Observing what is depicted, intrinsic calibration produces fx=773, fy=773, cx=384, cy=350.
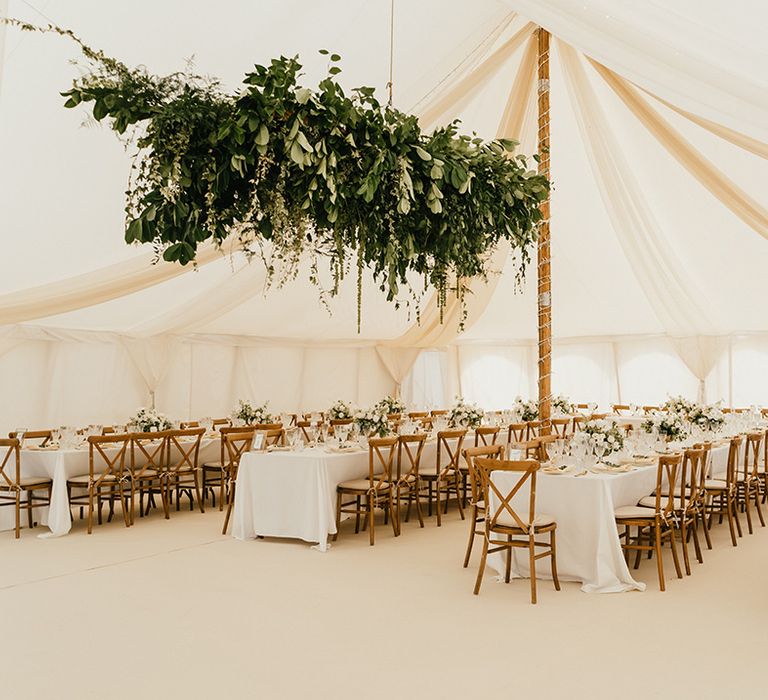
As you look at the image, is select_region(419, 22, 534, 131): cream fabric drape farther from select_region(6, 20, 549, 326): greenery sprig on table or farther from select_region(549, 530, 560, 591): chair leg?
select_region(6, 20, 549, 326): greenery sprig on table

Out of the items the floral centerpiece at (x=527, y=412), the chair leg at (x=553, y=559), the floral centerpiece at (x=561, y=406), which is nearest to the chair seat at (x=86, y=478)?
the chair leg at (x=553, y=559)

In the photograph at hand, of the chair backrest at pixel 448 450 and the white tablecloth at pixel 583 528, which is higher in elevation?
the chair backrest at pixel 448 450

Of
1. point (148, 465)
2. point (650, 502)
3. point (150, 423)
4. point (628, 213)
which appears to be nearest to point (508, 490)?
point (650, 502)

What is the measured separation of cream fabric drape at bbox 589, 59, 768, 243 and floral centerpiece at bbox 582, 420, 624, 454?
3.09 meters

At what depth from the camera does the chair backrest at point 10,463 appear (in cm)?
738

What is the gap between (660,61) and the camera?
3934 millimetres

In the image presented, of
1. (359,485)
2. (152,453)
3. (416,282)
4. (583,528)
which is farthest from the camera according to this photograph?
(416,282)

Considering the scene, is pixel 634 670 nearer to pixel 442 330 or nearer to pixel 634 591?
pixel 634 591

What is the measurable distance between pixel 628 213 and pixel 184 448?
246 inches

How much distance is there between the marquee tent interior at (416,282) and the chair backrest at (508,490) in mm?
2615

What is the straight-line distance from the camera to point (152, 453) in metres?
8.91

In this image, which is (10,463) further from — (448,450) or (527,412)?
(527,412)

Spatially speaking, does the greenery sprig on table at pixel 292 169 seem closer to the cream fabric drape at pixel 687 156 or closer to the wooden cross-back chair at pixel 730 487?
the wooden cross-back chair at pixel 730 487

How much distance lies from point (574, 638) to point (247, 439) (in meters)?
4.63
